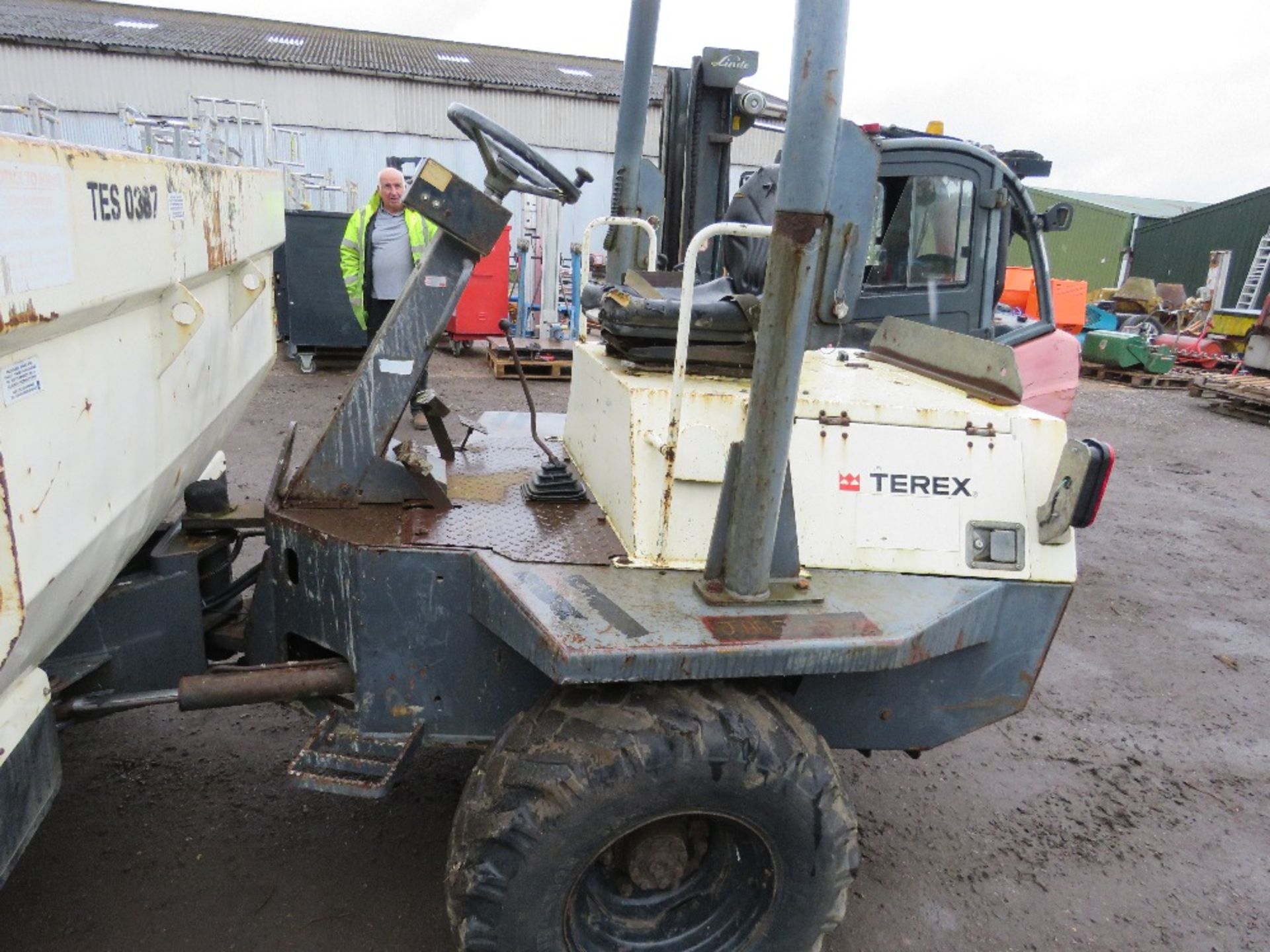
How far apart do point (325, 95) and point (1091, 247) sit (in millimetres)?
21616

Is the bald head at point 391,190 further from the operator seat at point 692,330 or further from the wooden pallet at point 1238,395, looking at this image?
the wooden pallet at point 1238,395

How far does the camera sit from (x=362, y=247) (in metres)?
6.14

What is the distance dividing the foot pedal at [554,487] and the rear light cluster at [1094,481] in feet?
4.43

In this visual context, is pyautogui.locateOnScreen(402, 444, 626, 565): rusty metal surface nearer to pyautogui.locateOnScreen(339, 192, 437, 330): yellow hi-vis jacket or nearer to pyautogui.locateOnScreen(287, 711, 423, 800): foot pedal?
pyautogui.locateOnScreen(287, 711, 423, 800): foot pedal

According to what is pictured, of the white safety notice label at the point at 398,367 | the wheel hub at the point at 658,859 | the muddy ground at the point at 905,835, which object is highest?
the white safety notice label at the point at 398,367

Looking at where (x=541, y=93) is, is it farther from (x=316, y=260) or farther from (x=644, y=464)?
(x=644, y=464)

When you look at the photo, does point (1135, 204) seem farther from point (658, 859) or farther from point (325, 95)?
point (658, 859)

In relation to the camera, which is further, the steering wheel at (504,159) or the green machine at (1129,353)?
the green machine at (1129,353)

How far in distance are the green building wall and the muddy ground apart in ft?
80.5

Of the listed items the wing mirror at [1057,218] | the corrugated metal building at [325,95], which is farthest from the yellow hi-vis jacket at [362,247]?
the corrugated metal building at [325,95]

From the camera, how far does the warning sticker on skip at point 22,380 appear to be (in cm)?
148

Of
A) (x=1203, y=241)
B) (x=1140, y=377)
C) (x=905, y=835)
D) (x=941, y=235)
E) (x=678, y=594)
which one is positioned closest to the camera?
(x=678, y=594)

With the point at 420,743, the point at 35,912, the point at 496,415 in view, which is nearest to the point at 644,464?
the point at 420,743

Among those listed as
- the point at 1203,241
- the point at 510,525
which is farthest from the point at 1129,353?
the point at 510,525
